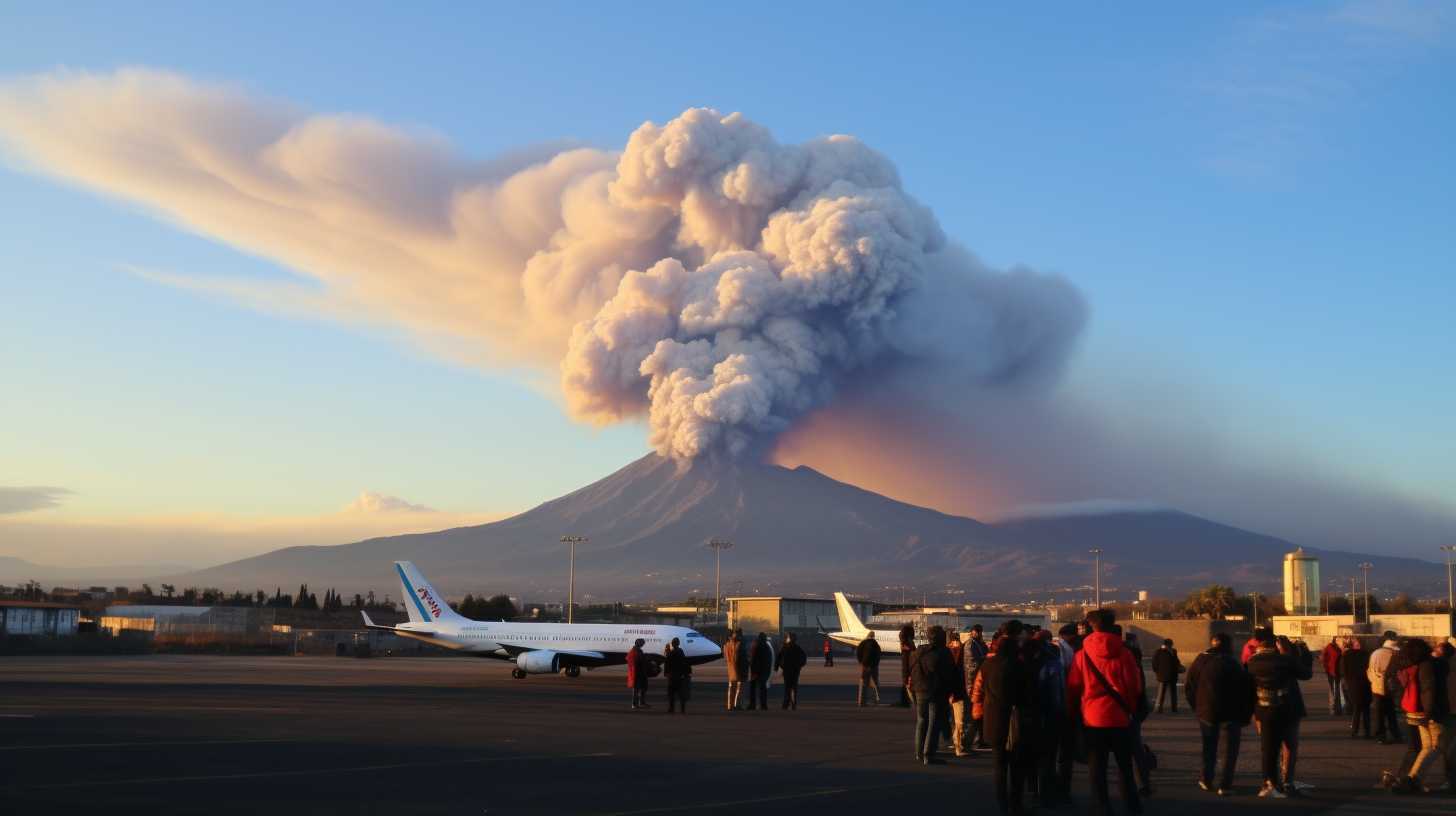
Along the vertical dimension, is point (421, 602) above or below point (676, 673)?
above

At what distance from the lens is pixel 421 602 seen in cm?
5069

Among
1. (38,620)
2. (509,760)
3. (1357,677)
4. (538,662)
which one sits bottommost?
(538,662)

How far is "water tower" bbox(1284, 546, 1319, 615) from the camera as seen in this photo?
103 meters

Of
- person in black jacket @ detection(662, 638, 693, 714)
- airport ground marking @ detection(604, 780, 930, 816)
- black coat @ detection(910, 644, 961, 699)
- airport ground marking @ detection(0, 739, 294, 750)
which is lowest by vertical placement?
airport ground marking @ detection(0, 739, 294, 750)

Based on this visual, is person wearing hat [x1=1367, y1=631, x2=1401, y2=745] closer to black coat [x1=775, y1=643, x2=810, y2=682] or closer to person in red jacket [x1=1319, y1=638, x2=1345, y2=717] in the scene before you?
person in red jacket [x1=1319, y1=638, x2=1345, y2=717]

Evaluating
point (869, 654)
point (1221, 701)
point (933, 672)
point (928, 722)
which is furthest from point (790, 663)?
point (1221, 701)

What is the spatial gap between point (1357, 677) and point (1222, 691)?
27.3ft

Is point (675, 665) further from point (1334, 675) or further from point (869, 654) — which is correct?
point (1334, 675)

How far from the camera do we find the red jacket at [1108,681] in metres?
11.2

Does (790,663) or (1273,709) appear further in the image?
(790,663)

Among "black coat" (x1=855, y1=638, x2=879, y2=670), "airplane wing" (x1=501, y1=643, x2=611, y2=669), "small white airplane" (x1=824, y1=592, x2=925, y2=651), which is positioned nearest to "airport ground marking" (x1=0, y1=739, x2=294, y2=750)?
"black coat" (x1=855, y1=638, x2=879, y2=670)

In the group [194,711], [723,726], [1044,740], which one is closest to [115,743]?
[194,711]

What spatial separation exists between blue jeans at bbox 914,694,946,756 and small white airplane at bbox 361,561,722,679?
25.3 m

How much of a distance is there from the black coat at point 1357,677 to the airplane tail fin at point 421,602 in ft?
115
